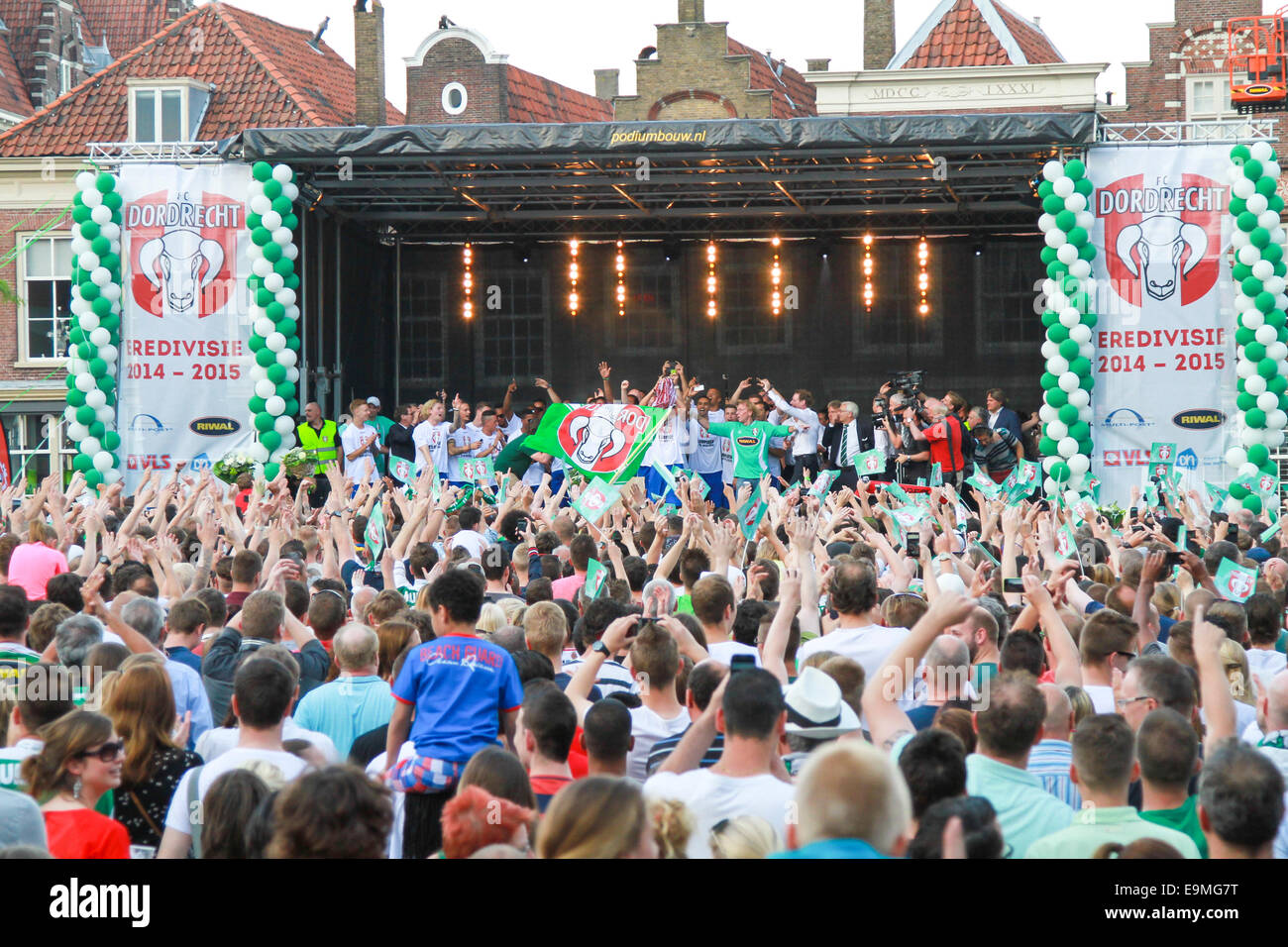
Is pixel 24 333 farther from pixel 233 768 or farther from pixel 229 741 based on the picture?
pixel 233 768

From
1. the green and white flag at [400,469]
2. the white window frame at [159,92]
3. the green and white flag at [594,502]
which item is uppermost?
the white window frame at [159,92]

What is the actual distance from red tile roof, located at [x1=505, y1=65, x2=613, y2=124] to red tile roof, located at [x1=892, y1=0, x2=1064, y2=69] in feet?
21.3

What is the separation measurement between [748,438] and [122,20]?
95.1 ft

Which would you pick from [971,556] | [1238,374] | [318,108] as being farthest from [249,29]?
[971,556]

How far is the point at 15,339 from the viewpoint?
88.2ft

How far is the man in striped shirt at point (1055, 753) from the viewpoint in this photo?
173 inches

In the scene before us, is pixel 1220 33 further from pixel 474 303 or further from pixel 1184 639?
pixel 1184 639

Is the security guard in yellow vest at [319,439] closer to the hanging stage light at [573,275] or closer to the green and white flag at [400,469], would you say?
the green and white flag at [400,469]

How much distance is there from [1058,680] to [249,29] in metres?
26.9

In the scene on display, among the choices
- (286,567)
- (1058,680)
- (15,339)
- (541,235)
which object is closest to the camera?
(1058,680)

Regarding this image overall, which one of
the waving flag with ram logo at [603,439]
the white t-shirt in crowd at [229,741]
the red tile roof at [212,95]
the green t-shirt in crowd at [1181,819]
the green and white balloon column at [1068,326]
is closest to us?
the green t-shirt in crowd at [1181,819]

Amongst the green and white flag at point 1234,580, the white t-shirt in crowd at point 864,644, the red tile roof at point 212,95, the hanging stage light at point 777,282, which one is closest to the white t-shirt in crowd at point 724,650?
the white t-shirt in crowd at point 864,644

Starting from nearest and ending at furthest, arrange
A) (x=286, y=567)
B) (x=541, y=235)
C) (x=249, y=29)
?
(x=286, y=567), (x=541, y=235), (x=249, y=29)

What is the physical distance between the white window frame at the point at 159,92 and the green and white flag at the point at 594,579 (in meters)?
21.6
